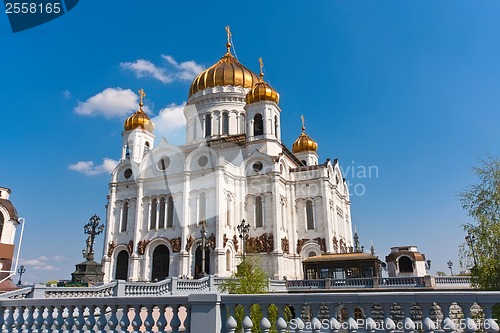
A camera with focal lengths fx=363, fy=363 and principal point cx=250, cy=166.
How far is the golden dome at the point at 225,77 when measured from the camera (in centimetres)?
4172

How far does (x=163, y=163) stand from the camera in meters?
36.2

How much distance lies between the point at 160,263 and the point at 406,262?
2114cm

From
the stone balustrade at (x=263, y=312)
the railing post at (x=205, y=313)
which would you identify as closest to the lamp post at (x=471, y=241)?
the stone balustrade at (x=263, y=312)

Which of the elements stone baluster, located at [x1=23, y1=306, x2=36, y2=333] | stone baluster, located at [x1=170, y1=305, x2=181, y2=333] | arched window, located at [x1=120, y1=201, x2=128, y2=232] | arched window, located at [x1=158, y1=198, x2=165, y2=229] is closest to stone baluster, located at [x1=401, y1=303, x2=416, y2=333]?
stone baluster, located at [x1=170, y1=305, x2=181, y2=333]

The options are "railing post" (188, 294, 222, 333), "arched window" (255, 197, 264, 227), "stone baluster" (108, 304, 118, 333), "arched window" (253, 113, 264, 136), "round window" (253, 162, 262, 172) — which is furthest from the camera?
"arched window" (253, 113, 264, 136)

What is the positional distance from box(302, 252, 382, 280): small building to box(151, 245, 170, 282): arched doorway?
1282cm

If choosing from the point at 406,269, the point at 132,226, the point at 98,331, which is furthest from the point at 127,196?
the point at 98,331

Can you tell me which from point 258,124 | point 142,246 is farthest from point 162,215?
point 258,124

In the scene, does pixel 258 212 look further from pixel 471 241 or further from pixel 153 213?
pixel 471 241

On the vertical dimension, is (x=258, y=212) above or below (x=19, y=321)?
above

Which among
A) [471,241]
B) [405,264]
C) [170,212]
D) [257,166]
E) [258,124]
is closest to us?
[471,241]

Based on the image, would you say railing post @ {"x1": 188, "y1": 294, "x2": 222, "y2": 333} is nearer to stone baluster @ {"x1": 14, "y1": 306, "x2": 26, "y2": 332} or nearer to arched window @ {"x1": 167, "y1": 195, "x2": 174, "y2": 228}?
stone baluster @ {"x1": 14, "y1": 306, "x2": 26, "y2": 332}

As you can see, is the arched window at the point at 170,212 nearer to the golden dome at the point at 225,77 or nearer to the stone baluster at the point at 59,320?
the golden dome at the point at 225,77

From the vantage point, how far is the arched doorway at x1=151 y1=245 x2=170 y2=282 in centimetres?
3238
